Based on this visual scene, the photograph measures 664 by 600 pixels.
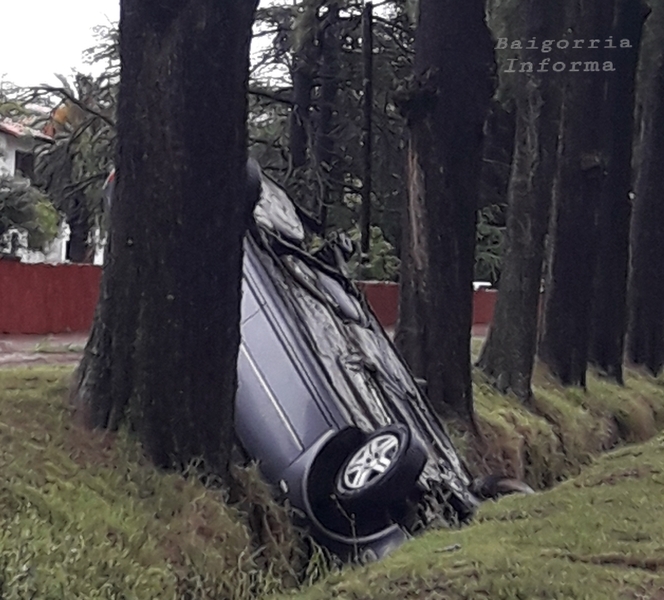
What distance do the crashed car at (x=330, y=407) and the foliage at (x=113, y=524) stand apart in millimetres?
330

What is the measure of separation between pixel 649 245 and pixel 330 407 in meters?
14.2

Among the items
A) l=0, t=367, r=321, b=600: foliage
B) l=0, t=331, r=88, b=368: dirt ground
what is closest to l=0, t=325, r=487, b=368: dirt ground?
l=0, t=331, r=88, b=368: dirt ground

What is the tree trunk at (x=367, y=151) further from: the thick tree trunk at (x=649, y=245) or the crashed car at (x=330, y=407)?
the crashed car at (x=330, y=407)

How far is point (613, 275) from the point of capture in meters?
18.5

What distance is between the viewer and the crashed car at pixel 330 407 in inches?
288

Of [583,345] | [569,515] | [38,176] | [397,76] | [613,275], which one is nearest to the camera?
[569,515]

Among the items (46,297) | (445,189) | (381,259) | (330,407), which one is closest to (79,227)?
(381,259)

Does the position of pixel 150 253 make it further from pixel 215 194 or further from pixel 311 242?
pixel 311 242

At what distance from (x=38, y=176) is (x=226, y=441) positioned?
23.4 metres

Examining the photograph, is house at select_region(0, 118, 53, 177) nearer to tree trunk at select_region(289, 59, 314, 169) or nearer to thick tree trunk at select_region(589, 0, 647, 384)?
tree trunk at select_region(289, 59, 314, 169)

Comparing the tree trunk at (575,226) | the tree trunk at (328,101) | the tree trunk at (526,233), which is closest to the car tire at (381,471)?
the tree trunk at (526,233)

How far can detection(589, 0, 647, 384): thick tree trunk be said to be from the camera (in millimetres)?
17953

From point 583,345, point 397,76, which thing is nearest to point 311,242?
point 583,345

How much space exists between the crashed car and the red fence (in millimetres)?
8455
